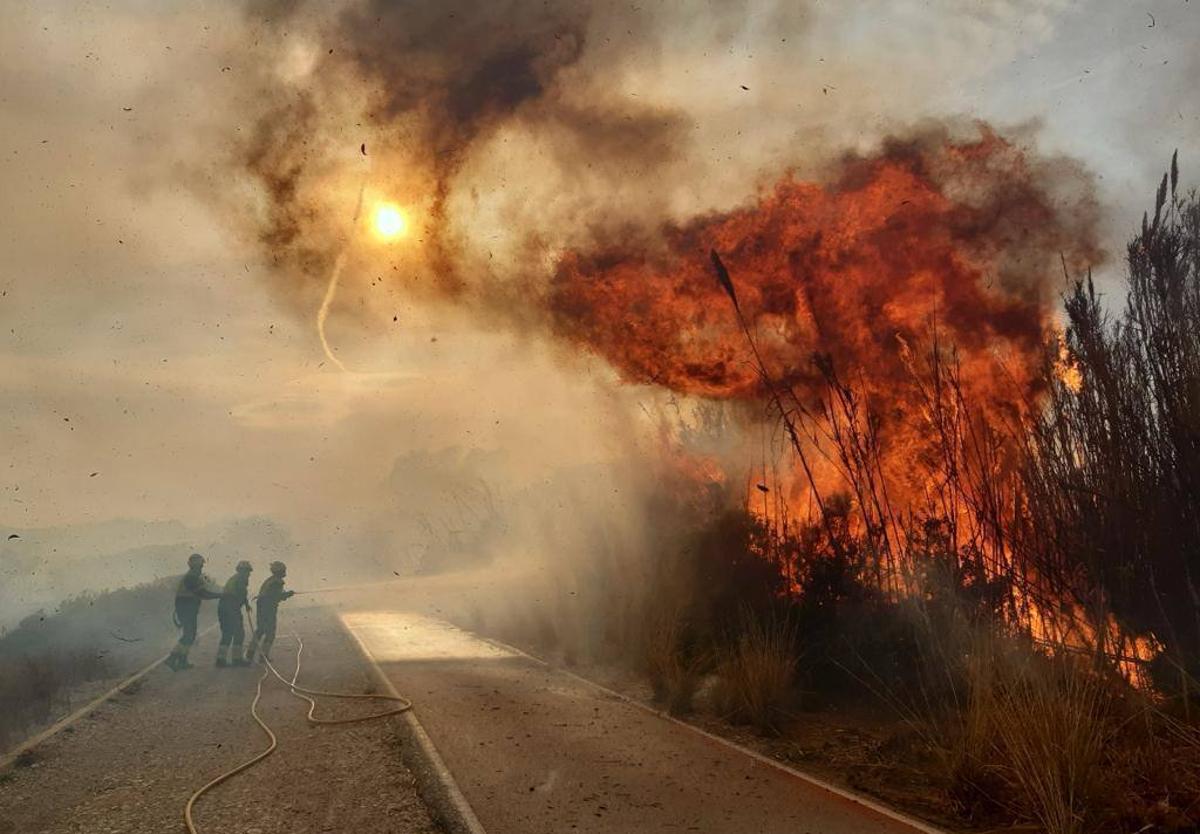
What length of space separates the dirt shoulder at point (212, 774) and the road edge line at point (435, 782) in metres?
0.12

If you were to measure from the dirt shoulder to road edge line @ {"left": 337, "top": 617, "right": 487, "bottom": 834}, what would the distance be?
122mm

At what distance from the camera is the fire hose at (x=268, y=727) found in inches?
277

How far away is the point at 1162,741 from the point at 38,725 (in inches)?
513

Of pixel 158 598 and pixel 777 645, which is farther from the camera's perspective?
pixel 158 598

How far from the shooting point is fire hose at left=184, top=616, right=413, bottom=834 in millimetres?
7047

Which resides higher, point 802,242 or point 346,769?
point 802,242

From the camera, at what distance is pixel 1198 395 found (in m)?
7.55

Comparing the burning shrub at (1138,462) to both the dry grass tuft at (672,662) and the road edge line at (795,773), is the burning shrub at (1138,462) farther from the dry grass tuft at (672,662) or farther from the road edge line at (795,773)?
the dry grass tuft at (672,662)

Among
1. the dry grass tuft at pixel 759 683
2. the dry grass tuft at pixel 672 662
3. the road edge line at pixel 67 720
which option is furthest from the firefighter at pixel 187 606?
the dry grass tuft at pixel 759 683

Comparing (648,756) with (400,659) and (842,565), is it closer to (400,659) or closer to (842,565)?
(842,565)

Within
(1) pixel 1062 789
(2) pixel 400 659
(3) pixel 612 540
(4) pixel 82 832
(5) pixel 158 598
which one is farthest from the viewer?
(5) pixel 158 598

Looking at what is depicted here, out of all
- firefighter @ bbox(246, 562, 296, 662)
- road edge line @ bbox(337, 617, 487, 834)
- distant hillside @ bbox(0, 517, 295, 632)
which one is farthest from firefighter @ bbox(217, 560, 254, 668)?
distant hillside @ bbox(0, 517, 295, 632)

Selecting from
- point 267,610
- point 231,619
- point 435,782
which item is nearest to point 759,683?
point 435,782

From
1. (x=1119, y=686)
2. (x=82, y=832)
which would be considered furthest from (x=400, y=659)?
(x=1119, y=686)
